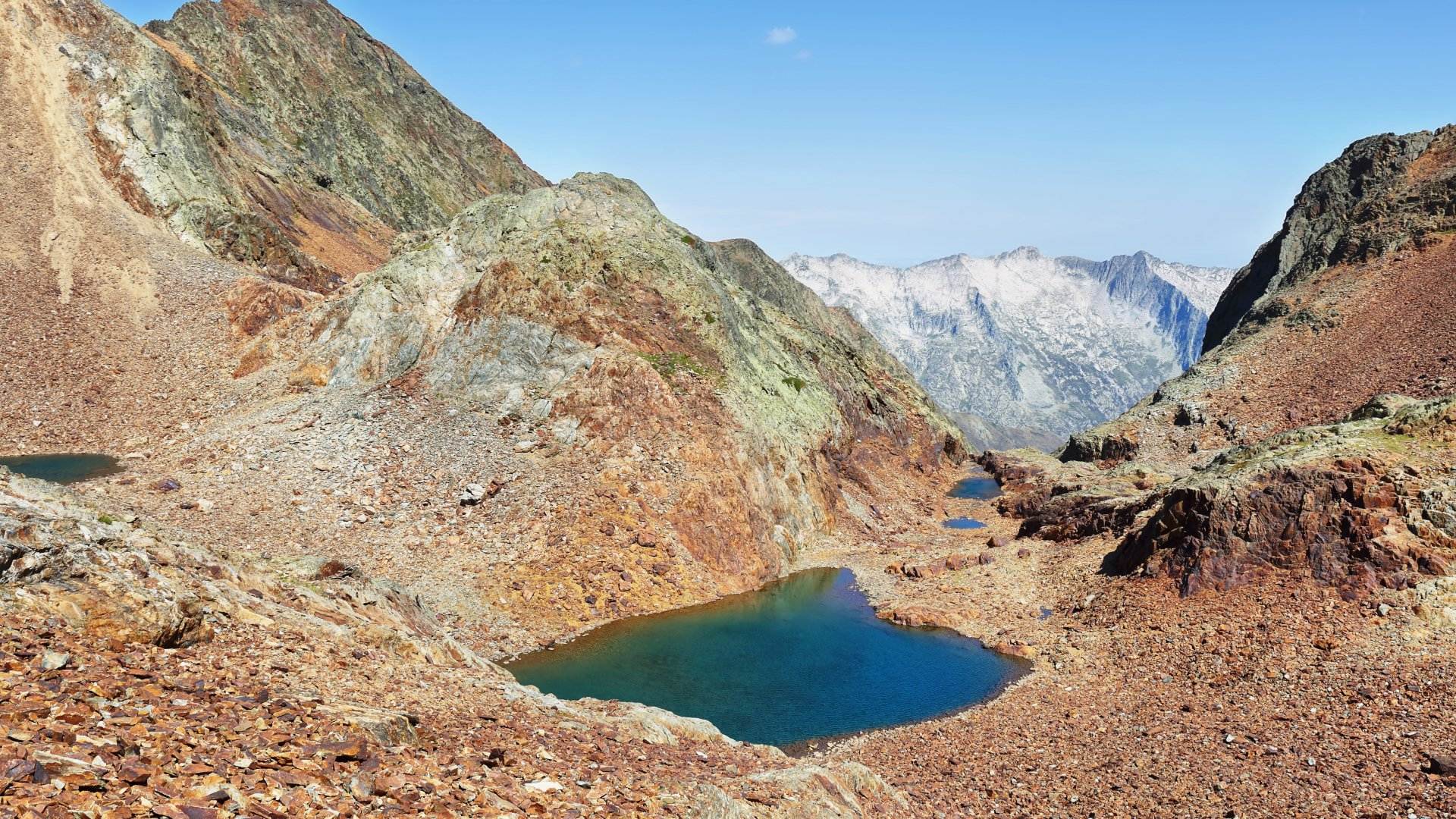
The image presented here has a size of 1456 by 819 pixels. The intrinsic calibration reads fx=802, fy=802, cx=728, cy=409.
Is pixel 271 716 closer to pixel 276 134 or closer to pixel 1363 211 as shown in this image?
pixel 1363 211

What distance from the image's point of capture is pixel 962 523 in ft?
241

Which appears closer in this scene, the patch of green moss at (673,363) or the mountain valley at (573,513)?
the mountain valley at (573,513)

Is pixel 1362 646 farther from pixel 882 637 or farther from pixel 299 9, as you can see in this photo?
pixel 299 9

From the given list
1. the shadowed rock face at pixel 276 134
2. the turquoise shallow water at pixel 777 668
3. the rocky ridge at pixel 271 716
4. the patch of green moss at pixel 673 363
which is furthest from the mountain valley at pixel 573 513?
the turquoise shallow water at pixel 777 668

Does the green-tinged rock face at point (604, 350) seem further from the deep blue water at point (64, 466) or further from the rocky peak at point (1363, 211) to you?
the rocky peak at point (1363, 211)

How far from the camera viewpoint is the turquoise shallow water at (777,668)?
100 feet

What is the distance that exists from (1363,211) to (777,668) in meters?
96.5

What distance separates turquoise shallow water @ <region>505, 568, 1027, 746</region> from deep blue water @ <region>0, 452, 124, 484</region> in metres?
25.2

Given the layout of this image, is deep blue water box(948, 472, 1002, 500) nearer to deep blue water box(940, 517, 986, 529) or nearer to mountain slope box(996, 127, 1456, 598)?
mountain slope box(996, 127, 1456, 598)

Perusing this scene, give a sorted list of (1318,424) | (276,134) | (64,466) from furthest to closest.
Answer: (276,134), (1318,424), (64,466)

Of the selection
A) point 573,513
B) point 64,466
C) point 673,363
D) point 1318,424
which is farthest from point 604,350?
point 1318,424

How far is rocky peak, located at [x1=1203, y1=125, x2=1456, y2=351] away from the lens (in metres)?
84.3

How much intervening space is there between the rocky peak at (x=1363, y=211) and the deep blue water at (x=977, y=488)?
34.9 metres

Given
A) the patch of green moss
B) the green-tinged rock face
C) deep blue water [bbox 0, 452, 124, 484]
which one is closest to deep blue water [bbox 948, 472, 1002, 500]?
the green-tinged rock face
